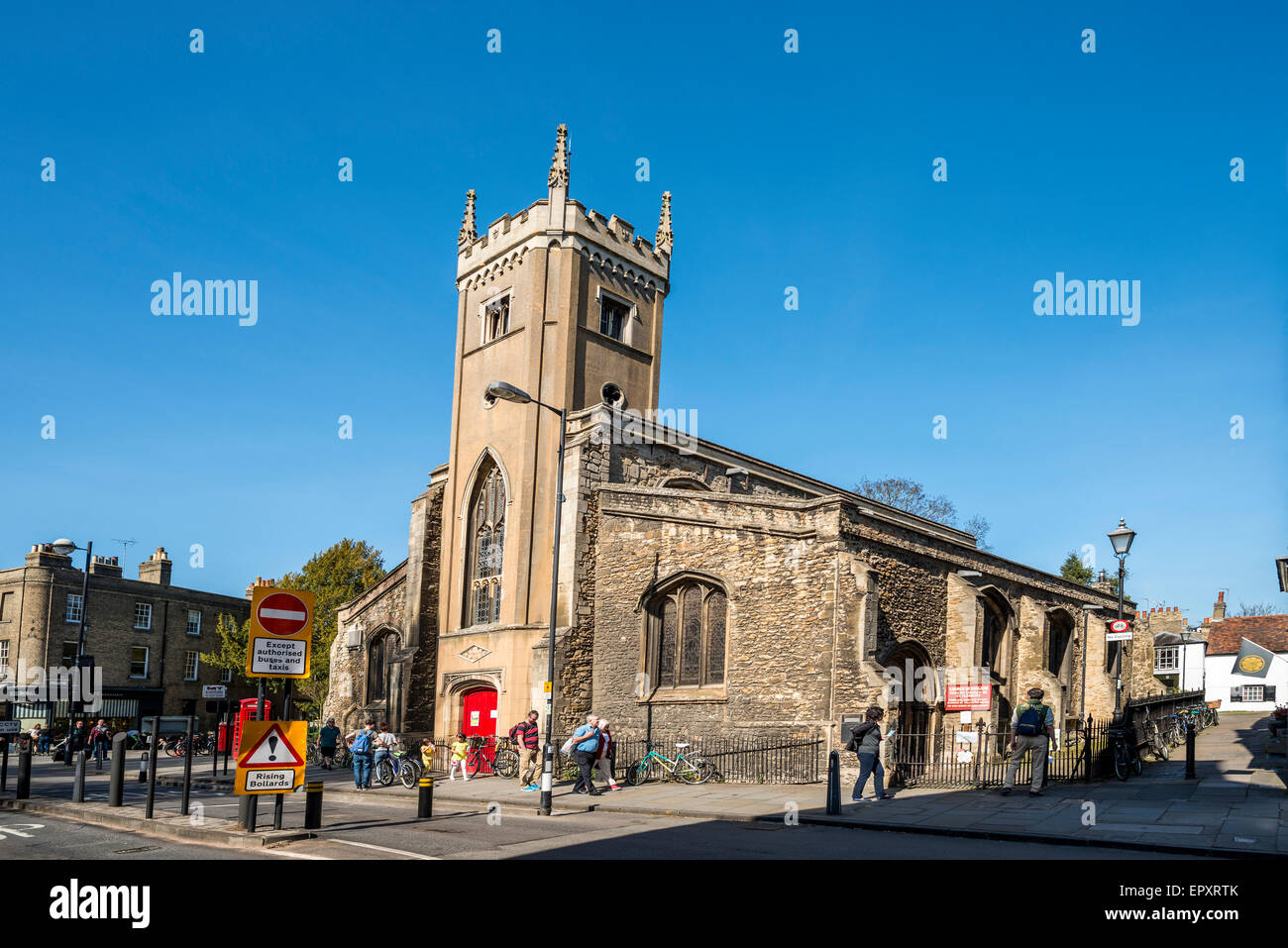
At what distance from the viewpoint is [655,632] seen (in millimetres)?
25734

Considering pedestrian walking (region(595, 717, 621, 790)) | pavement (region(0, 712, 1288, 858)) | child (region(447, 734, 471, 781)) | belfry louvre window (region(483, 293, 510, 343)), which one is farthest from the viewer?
belfry louvre window (region(483, 293, 510, 343))

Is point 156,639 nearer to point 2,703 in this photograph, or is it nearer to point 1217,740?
point 2,703

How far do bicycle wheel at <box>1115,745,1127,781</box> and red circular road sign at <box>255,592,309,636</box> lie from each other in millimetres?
15782

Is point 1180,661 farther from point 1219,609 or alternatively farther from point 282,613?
point 282,613

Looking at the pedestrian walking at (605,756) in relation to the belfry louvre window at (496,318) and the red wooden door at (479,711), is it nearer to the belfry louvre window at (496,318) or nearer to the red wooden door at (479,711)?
the red wooden door at (479,711)

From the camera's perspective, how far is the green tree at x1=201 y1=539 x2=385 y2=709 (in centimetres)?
5131

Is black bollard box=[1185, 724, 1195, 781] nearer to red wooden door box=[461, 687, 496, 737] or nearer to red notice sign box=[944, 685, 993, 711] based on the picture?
red notice sign box=[944, 685, 993, 711]

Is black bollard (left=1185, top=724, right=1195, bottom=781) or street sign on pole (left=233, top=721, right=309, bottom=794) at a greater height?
street sign on pole (left=233, top=721, right=309, bottom=794)

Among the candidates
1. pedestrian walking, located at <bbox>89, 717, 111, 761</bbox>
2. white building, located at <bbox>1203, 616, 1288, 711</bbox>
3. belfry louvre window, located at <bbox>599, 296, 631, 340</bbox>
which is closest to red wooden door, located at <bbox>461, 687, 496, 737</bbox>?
belfry louvre window, located at <bbox>599, 296, 631, 340</bbox>

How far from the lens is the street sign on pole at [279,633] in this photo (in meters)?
12.8

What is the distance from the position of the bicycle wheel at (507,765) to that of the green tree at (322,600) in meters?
27.5

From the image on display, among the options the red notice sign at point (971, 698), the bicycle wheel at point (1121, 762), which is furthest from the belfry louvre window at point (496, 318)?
the bicycle wheel at point (1121, 762)

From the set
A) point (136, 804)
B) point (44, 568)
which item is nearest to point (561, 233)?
point (136, 804)

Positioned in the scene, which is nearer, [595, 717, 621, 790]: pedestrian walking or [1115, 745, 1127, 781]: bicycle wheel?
[1115, 745, 1127, 781]: bicycle wheel
